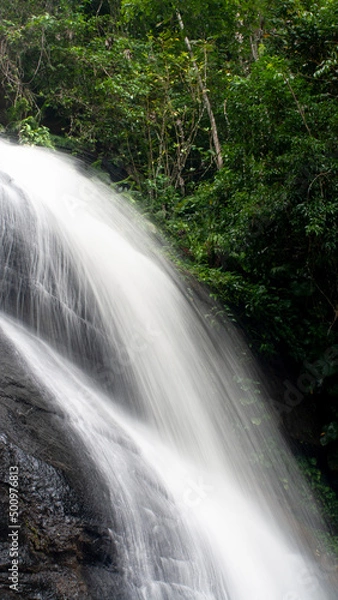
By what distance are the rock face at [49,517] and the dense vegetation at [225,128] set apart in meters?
4.01

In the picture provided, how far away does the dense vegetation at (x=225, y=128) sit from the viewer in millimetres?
6691

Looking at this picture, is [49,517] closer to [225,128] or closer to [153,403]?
[153,403]

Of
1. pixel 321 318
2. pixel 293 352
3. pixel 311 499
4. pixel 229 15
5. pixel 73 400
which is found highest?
pixel 229 15

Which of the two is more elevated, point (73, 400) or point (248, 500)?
point (73, 400)

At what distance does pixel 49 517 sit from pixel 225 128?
367 inches

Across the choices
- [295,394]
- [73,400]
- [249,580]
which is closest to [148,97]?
[295,394]

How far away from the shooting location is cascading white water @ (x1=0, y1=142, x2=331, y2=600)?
11.9ft

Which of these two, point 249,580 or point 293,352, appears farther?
point 293,352

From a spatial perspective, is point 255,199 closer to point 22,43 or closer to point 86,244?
point 86,244

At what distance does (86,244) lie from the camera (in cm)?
634

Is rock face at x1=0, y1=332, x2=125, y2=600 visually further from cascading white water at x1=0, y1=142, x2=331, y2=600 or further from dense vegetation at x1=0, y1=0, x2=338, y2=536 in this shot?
dense vegetation at x1=0, y1=0, x2=338, y2=536

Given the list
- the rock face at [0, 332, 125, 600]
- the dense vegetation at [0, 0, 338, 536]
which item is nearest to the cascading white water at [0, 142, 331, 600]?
the rock face at [0, 332, 125, 600]

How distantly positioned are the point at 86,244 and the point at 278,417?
3.39 meters

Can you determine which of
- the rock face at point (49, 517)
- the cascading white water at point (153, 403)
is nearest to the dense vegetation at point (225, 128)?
the cascading white water at point (153, 403)
